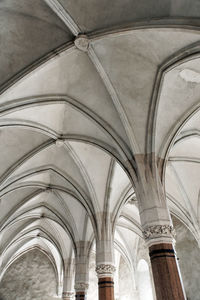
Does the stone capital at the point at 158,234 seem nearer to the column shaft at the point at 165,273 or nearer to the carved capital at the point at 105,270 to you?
the column shaft at the point at 165,273

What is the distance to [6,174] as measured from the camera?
399 inches

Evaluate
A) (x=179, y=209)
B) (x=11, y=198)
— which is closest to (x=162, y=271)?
(x=179, y=209)

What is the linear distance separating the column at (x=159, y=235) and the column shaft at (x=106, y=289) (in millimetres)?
3577

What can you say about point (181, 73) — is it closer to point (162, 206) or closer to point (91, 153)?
point (162, 206)

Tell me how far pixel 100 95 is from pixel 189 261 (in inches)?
351

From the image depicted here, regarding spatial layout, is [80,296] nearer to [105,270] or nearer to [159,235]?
[105,270]

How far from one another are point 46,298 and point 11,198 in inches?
400

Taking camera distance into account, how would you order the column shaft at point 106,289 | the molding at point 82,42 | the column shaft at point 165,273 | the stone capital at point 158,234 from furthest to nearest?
the column shaft at point 106,289, the molding at point 82,42, the stone capital at point 158,234, the column shaft at point 165,273

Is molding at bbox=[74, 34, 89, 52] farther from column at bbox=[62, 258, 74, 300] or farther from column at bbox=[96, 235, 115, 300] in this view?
column at bbox=[62, 258, 74, 300]

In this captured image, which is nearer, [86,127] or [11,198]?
[86,127]

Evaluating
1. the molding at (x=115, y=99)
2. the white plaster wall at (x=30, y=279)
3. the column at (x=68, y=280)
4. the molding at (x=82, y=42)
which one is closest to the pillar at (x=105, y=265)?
the molding at (x=115, y=99)

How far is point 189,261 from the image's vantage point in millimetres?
12008

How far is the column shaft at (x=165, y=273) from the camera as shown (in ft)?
17.0

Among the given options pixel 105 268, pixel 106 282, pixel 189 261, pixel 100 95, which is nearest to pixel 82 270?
pixel 105 268
